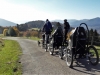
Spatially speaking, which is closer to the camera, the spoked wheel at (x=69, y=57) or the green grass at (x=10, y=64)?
the green grass at (x=10, y=64)

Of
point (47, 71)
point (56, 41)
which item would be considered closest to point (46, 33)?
point (56, 41)

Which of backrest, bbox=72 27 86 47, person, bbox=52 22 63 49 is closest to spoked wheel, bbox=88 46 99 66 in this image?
backrest, bbox=72 27 86 47

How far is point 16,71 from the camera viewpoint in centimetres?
834

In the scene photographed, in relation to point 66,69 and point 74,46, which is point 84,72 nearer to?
point 66,69

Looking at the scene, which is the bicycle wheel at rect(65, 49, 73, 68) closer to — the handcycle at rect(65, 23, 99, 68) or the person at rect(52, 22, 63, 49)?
the handcycle at rect(65, 23, 99, 68)

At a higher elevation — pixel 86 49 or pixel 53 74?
pixel 86 49

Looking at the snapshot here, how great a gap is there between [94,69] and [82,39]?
1651mm

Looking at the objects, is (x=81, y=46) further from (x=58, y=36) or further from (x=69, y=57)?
(x=58, y=36)

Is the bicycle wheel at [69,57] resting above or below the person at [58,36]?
below

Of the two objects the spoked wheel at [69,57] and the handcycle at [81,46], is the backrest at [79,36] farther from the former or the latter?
the spoked wheel at [69,57]

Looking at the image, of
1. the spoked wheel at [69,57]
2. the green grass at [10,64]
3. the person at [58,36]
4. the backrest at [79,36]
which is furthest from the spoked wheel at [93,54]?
the person at [58,36]

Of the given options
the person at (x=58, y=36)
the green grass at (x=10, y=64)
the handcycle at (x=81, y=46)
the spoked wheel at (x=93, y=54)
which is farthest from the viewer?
the person at (x=58, y=36)

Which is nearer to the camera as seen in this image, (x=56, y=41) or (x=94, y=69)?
(x=94, y=69)

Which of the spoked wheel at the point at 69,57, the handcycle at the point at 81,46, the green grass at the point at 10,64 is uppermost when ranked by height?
the handcycle at the point at 81,46
